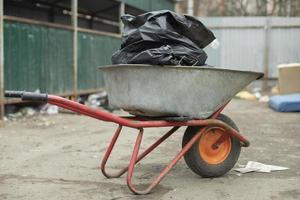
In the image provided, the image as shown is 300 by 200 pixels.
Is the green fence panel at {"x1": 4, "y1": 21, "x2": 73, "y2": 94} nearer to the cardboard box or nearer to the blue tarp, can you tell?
the blue tarp

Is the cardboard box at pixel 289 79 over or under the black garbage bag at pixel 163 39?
under

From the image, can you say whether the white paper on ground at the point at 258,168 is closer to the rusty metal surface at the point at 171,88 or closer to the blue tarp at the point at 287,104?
the rusty metal surface at the point at 171,88

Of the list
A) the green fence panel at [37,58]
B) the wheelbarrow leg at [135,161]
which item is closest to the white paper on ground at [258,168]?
the wheelbarrow leg at [135,161]

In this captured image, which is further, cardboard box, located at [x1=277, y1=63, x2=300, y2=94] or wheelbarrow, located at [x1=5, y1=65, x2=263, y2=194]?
cardboard box, located at [x1=277, y1=63, x2=300, y2=94]

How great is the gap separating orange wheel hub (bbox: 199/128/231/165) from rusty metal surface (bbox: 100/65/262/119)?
344 mm

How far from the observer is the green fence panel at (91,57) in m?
12.6

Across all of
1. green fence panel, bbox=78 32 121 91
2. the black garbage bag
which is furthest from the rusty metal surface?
green fence panel, bbox=78 32 121 91

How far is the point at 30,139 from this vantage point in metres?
7.60

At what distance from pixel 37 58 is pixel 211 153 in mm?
6273

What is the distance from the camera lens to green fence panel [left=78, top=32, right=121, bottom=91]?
12617 mm

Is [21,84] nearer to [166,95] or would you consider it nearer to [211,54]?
[166,95]

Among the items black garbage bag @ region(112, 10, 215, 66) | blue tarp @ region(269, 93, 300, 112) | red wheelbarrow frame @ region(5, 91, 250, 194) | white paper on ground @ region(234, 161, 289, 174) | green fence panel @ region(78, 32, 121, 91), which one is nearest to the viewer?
red wheelbarrow frame @ region(5, 91, 250, 194)

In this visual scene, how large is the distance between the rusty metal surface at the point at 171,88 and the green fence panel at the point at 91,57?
7.83 metres

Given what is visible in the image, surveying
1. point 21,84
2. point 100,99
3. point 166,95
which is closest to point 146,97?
point 166,95
